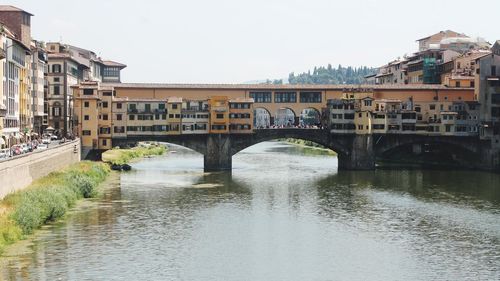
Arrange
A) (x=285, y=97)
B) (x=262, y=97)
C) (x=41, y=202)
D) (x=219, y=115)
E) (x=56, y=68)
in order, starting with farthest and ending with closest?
(x=56, y=68) → (x=285, y=97) → (x=262, y=97) → (x=219, y=115) → (x=41, y=202)

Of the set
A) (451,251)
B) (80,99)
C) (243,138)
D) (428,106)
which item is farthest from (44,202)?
(428,106)

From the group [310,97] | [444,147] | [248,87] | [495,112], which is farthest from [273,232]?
[444,147]

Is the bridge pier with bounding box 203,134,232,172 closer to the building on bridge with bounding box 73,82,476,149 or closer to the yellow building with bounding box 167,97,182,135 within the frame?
the building on bridge with bounding box 73,82,476,149

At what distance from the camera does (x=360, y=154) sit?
83875 millimetres

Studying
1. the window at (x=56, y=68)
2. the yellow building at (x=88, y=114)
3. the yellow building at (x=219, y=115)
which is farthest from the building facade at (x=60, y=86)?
the yellow building at (x=219, y=115)

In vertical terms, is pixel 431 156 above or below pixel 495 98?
below

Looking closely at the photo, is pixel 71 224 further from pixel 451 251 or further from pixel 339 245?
pixel 451 251

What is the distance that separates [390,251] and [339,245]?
9.11ft

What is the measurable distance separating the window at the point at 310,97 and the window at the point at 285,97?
0.94m

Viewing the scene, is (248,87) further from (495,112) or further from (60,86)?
(495,112)

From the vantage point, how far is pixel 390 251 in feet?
132

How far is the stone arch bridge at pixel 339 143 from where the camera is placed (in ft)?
270

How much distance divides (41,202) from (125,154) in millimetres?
53649

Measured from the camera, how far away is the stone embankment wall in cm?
4291
